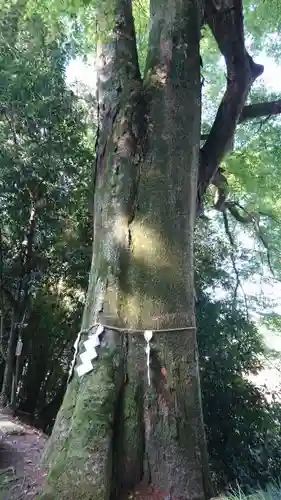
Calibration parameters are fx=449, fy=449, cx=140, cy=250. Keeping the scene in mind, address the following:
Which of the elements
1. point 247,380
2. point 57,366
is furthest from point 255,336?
point 57,366

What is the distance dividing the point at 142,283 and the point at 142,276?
4 cm

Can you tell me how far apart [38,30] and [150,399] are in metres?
3.48

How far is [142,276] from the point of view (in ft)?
8.18

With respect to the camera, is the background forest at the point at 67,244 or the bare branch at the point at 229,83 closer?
the bare branch at the point at 229,83

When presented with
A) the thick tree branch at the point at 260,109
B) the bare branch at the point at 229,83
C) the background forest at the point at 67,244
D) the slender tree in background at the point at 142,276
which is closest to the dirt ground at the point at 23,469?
the slender tree in background at the point at 142,276

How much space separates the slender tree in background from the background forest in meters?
0.96

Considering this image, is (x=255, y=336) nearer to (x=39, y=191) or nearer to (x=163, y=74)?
(x=39, y=191)

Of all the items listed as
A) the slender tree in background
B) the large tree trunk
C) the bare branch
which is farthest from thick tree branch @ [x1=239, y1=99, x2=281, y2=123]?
the large tree trunk

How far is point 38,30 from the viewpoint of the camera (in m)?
4.13

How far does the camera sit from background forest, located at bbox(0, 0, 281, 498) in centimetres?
445

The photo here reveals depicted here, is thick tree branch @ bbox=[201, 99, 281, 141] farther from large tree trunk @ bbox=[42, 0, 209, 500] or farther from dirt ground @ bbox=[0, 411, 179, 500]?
dirt ground @ bbox=[0, 411, 179, 500]

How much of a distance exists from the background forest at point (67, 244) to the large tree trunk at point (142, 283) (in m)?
0.97

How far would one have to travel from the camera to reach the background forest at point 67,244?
4.45 metres

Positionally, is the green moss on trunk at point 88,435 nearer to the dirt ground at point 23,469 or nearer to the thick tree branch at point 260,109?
the dirt ground at point 23,469
